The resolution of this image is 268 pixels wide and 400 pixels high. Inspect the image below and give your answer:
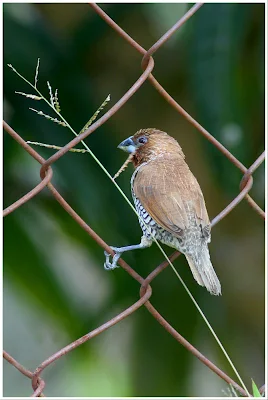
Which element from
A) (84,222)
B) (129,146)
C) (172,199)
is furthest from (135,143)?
(84,222)

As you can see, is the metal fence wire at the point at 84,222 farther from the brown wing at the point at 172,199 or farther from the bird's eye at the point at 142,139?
the bird's eye at the point at 142,139

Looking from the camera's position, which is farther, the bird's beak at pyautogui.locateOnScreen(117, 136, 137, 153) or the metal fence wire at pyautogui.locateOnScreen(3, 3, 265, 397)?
the bird's beak at pyautogui.locateOnScreen(117, 136, 137, 153)

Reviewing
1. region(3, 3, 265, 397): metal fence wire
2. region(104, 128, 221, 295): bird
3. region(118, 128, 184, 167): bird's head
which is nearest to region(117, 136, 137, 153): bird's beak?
region(118, 128, 184, 167): bird's head

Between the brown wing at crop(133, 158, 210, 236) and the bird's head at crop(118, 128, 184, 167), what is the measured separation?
287mm

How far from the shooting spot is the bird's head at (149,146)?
2676 millimetres

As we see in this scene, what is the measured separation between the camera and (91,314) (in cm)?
343

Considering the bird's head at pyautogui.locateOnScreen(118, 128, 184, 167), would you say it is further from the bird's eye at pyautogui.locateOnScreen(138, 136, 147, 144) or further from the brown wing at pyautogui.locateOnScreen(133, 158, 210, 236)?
the brown wing at pyautogui.locateOnScreen(133, 158, 210, 236)

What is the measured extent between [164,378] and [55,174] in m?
1.07

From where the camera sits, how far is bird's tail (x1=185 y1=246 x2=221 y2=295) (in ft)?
7.43

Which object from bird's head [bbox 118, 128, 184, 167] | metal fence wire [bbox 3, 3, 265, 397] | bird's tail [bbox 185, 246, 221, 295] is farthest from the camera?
bird's head [bbox 118, 128, 184, 167]

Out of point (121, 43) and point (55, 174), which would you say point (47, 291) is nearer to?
point (55, 174)

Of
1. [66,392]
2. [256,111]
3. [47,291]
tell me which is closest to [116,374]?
[66,392]

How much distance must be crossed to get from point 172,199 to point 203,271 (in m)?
0.24

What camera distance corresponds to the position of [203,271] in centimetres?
231
